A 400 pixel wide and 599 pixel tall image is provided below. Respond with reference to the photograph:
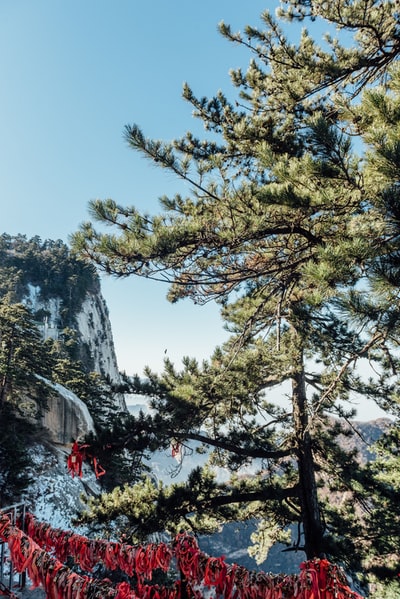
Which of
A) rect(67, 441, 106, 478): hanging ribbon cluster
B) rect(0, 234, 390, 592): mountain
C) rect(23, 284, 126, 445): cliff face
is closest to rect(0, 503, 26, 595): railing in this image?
rect(67, 441, 106, 478): hanging ribbon cluster

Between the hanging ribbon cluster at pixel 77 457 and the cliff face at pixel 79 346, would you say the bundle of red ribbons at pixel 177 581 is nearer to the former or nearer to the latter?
the hanging ribbon cluster at pixel 77 457

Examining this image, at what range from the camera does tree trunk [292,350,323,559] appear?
744 centimetres

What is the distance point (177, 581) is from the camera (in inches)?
164

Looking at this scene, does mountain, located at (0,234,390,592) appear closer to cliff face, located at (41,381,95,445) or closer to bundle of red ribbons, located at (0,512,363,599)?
cliff face, located at (41,381,95,445)

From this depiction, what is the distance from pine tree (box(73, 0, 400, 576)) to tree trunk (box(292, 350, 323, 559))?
0.03 m

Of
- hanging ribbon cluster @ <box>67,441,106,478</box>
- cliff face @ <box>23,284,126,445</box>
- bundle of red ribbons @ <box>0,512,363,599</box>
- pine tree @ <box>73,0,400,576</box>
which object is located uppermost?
cliff face @ <box>23,284,126,445</box>

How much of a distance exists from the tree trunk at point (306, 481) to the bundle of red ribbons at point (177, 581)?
3661 mm

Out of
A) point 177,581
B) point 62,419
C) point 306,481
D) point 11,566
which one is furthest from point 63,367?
point 177,581

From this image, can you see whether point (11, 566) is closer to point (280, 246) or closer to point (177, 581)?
point (177, 581)

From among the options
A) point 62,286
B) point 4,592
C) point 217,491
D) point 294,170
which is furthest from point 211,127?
point 62,286

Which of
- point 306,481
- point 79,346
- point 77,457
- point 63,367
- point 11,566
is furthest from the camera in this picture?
point 79,346

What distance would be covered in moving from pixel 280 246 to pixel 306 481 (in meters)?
5.80

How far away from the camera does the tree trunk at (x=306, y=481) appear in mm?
7441

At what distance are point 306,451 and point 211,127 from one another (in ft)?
25.8
